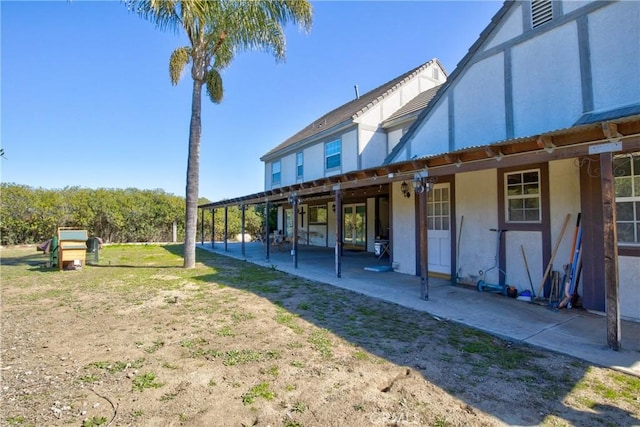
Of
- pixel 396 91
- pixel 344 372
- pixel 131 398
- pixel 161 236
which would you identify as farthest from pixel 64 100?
pixel 344 372

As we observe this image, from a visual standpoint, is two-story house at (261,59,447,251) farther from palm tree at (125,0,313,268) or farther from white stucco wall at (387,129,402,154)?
palm tree at (125,0,313,268)

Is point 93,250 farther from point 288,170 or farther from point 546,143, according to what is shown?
point 546,143

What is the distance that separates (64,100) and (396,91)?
542 inches

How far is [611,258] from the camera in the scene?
381cm

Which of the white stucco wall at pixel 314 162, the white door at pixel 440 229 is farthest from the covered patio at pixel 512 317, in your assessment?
the white stucco wall at pixel 314 162

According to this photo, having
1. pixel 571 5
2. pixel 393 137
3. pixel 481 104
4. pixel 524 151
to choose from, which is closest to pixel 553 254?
pixel 524 151

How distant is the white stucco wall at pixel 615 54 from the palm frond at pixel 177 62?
10378 mm

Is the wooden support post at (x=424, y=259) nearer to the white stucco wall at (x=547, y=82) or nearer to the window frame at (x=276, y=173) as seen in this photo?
the white stucco wall at (x=547, y=82)

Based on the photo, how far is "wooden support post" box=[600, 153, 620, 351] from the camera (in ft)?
12.4

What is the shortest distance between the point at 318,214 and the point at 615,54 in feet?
45.6

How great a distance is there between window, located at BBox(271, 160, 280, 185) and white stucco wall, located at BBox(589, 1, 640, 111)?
15387mm

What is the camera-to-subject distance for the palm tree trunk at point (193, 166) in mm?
10578

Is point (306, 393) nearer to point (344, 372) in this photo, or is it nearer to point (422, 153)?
point (344, 372)

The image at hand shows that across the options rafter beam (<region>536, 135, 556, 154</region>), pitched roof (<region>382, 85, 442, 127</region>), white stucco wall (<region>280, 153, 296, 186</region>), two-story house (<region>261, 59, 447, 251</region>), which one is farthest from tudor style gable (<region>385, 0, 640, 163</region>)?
white stucco wall (<region>280, 153, 296, 186</region>)
